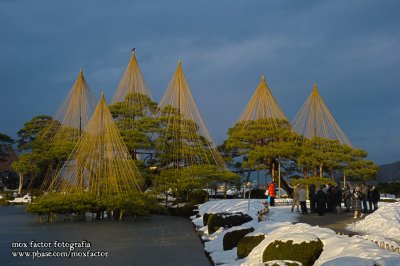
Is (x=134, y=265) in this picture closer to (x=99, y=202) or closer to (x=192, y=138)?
(x=99, y=202)

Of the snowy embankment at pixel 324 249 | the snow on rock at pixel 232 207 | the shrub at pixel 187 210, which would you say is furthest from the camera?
the shrub at pixel 187 210

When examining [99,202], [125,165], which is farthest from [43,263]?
[125,165]

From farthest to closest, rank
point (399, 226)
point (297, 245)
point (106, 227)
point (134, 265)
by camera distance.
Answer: point (106, 227) → point (399, 226) → point (134, 265) → point (297, 245)

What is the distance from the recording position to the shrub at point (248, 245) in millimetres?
11156

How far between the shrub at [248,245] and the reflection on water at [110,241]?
1.18 meters

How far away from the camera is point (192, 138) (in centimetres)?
2969

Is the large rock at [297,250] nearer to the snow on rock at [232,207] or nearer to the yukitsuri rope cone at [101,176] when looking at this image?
the snow on rock at [232,207]

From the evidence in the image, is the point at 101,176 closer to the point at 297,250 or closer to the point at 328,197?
the point at 328,197

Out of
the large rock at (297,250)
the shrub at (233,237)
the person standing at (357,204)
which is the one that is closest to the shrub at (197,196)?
the person standing at (357,204)

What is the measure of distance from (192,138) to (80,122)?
9386 mm

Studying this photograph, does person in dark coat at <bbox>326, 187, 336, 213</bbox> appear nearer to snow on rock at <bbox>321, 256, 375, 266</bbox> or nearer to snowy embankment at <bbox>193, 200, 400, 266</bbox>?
snowy embankment at <bbox>193, 200, 400, 266</bbox>

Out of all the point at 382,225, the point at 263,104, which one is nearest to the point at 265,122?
the point at 263,104

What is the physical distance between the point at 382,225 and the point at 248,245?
16.0ft

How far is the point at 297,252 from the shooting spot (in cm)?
885
